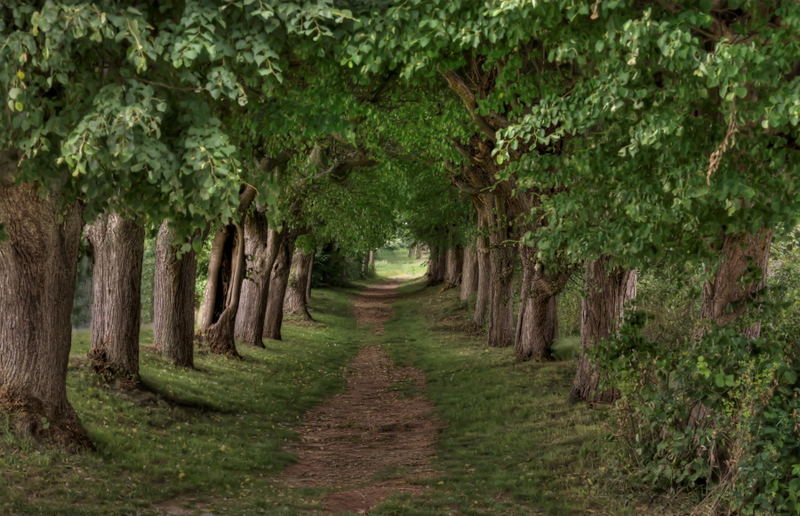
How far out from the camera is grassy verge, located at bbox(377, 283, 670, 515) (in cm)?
1114

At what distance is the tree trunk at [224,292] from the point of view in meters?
23.4

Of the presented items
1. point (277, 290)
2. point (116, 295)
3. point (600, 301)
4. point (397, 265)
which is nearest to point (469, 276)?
point (277, 290)

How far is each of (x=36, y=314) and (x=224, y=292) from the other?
1268 cm

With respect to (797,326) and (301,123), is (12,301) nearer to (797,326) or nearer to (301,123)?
(301,123)

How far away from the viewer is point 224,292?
24.3 m

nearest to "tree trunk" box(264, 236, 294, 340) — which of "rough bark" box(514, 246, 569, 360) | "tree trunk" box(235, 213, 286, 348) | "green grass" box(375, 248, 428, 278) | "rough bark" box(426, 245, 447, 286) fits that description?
"tree trunk" box(235, 213, 286, 348)

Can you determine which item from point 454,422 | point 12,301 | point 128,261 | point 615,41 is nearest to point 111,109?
point 615,41

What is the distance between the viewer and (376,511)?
35.1ft

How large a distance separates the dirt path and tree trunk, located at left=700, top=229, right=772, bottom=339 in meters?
4.88

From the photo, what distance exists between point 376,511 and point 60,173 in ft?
18.6

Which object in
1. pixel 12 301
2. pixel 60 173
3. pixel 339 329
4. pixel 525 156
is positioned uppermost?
pixel 525 156

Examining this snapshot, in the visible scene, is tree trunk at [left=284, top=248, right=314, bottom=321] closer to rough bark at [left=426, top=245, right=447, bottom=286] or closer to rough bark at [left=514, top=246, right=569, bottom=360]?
rough bark at [left=514, top=246, right=569, bottom=360]

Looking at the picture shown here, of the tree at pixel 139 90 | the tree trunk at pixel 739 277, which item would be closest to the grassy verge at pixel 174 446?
the tree at pixel 139 90

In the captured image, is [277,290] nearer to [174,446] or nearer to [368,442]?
[368,442]
